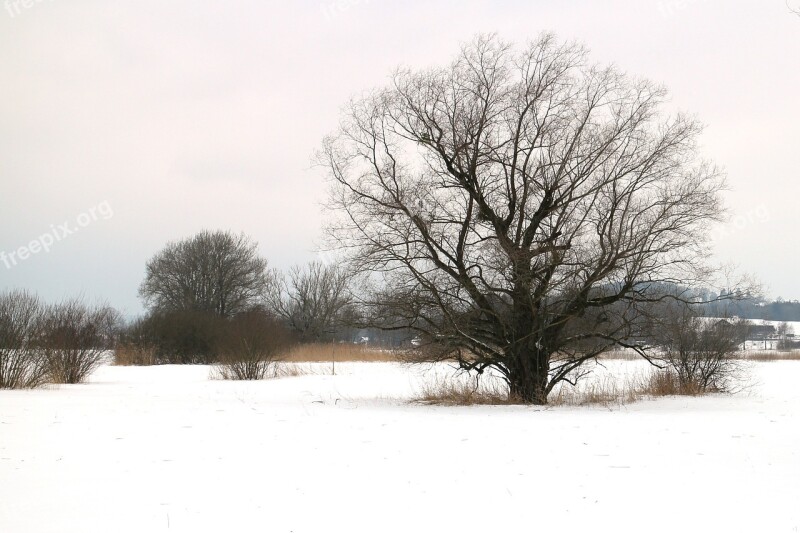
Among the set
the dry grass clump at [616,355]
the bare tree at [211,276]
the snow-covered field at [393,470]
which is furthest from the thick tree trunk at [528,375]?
the bare tree at [211,276]

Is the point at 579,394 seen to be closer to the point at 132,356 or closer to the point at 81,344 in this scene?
the point at 81,344

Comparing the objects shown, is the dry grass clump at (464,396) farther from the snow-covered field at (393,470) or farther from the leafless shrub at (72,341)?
the leafless shrub at (72,341)

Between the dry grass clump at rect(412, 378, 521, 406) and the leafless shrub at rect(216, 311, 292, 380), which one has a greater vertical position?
the leafless shrub at rect(216, 311, 292, 380)

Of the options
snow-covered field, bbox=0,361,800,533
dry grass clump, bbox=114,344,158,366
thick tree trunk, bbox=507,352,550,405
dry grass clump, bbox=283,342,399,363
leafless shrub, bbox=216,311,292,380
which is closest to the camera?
snow-covered field, bbox=0,361,800,533

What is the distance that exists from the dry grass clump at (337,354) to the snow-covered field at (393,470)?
81.9 ft

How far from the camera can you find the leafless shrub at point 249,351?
91.7 feet

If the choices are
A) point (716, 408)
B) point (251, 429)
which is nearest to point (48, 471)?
point (251, 429)

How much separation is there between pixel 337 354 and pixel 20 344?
2168cm

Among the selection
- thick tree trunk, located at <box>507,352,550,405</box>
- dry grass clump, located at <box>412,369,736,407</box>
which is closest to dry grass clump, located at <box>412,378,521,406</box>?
Answer: dry grass clump, located at <box>412,369,736,407</box>

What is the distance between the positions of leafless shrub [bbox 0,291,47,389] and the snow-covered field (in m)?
5.44

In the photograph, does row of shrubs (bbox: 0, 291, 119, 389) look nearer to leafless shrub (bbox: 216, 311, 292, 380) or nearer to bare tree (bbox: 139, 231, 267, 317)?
leafless shrub (bbox: 216, 311, 292, 380)

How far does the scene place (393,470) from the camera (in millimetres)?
8117

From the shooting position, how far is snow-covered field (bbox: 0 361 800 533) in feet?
20.1

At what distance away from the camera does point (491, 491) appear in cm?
710
